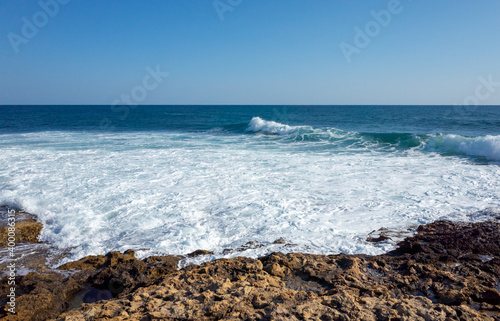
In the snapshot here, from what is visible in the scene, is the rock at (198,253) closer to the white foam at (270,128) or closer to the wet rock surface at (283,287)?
the wet rock surface at (283,287)

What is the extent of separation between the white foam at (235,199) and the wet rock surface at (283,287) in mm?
547

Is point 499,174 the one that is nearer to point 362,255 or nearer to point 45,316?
point 362,255

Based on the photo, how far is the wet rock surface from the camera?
2951 millimetres

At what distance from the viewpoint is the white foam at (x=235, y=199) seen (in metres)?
5.08

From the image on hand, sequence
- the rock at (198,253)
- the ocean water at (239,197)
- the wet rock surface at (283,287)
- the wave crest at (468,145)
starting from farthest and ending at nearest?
the wave crest at (468,145) → the ocean water at (239,197) → the rock at (198,253) → the wet rock surface at (283,287)

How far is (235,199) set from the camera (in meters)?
6.84

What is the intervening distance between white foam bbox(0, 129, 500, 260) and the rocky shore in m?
0.55

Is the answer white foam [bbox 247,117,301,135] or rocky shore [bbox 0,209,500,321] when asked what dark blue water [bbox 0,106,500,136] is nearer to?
white foam [bbox 247,117,301,135]

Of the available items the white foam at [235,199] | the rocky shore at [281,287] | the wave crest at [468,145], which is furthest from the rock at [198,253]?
the wave crest at [468,145]

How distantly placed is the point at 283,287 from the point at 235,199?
3.44 meters

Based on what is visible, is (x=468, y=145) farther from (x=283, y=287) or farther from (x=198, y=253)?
(x=198, y=253)

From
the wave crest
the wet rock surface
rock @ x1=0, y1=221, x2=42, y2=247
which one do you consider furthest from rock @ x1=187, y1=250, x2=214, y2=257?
the wave crest

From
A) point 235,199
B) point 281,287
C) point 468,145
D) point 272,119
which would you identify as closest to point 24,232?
point 235,199

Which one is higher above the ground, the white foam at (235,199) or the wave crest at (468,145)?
the wave crest at (468,145)
